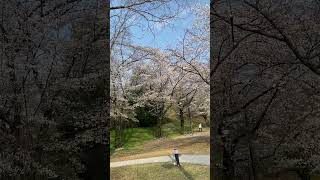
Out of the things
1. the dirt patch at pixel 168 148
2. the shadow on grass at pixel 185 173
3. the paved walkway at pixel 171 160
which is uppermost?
the dirt patch at pixel 168 148

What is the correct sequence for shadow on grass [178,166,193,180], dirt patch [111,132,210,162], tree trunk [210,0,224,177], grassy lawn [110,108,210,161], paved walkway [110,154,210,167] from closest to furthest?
tree trunk [210,0,224,177] < shadow on grass [178,166,193,180] < paved walkway [110,154,210,167] < dirt patch [111,132,210,162] < grassy lawn [110,108,210,161]

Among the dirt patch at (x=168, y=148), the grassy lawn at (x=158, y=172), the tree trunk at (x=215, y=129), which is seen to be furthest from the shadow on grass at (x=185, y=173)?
the tree trunk at (x=215, y=129)

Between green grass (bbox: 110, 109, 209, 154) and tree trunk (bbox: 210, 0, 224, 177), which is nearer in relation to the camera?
tree trunk (bbox: 210, 0, 224, 177)

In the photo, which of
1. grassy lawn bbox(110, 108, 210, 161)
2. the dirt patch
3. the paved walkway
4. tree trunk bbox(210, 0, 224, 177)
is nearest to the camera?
tree trunk bbox(210, 0, 224, 177)

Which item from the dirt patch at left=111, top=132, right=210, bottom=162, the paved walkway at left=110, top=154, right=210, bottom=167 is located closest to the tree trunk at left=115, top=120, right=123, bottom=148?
the dirt patch at left=111, top=132, right=210, bottom=162

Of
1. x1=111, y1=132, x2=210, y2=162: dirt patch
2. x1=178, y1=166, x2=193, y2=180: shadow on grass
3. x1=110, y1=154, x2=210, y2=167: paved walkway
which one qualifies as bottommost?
x1=178, y1=166, x2=193, y2=180: shadow on grass

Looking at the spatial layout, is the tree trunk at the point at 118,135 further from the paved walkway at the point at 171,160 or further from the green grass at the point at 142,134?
the paved walkway at the point at 171,160

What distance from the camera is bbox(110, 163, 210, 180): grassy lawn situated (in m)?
5.01

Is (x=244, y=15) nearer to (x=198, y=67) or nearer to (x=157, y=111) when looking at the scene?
(x=198, y=67)

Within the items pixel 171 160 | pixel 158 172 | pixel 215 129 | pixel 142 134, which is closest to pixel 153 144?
pixel 142 134

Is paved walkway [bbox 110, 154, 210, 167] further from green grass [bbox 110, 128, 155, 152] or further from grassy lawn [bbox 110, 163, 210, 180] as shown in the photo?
green grass [bbox 110, 128, 155, 152]

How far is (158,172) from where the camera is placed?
16.9ft

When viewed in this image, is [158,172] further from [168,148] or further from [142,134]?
[142,134]

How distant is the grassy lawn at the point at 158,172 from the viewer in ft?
16.4
